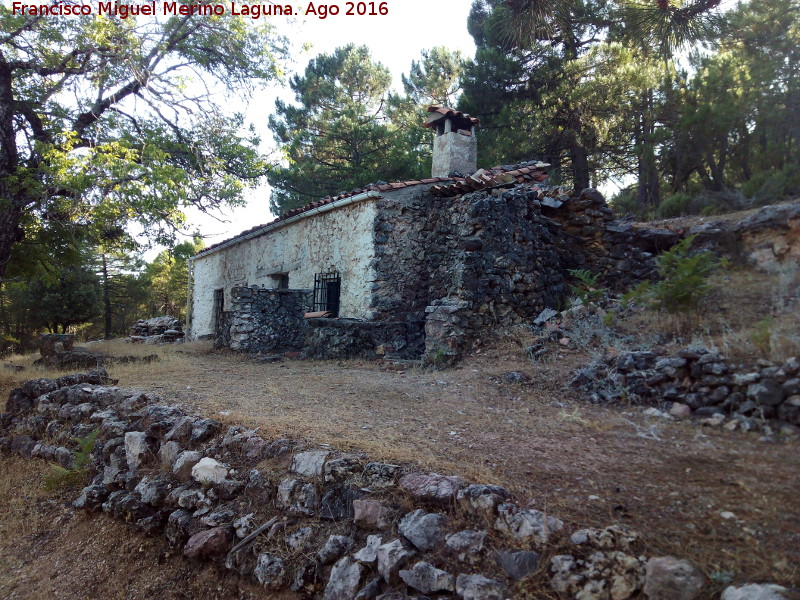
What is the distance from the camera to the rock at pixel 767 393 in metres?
3.17

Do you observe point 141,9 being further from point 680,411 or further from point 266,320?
point 680,411

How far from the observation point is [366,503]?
3012 millimetres

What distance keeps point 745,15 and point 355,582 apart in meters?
14.2

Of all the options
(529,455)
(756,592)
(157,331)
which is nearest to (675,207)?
(529,455)

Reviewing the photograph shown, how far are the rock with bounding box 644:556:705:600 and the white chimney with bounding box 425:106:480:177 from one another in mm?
9861

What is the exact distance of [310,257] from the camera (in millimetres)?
11578

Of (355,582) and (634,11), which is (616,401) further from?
(634,11)

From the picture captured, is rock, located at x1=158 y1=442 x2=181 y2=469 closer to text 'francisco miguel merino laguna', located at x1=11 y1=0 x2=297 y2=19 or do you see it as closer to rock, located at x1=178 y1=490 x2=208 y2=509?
rock, located at x1=178 y1=490 x2=208 y2=509

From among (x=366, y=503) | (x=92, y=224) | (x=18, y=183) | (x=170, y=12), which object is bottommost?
(x=366, y=503)

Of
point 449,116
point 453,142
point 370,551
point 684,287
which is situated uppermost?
point 449,116

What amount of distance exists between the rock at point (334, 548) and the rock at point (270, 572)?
27 centimetres

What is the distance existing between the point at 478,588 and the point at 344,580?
80 centimetres

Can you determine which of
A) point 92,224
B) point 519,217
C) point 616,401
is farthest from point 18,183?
point 616,401

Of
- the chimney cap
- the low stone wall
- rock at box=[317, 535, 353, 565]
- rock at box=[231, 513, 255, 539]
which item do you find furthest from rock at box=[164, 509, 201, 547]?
the chimney cap
